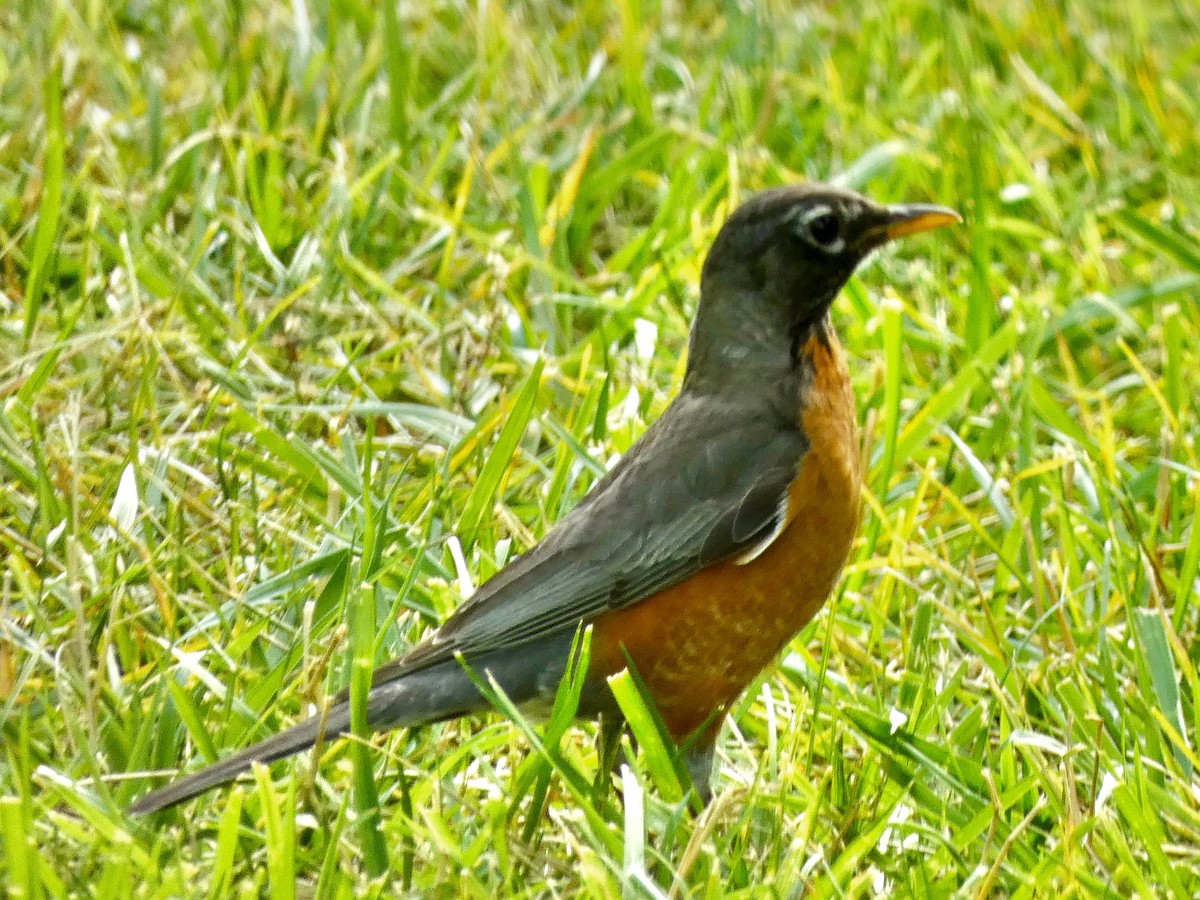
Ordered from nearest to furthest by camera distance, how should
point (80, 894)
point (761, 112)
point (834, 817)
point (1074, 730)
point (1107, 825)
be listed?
point (80, 894) < point (1107, 825) < point (834, 817) < point (1074, 730) < point (761, 112)

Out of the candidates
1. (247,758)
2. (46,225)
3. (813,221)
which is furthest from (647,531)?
(46,225)

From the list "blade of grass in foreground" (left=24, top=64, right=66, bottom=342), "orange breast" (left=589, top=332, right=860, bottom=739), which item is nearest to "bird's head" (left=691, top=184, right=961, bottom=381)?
"orange breast" (left=589, top=332, right=860, bottom=739)

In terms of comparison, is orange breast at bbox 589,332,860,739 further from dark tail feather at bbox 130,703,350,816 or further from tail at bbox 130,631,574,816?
dark tail feather at bbox 130,703,350,816

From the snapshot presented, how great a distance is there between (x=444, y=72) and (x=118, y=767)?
356 centimetres

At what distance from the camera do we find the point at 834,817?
320 centimetres

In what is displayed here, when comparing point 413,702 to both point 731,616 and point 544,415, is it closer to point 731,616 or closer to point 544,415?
point 731,616

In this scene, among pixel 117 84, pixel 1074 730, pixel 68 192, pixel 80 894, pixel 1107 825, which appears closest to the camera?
pixel 80 894

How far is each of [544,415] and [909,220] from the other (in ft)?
3.13

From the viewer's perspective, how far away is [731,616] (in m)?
3.44

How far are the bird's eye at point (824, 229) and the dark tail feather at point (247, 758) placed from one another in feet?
4.73

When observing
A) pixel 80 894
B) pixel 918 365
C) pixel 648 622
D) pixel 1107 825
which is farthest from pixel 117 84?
pixel 1107 825

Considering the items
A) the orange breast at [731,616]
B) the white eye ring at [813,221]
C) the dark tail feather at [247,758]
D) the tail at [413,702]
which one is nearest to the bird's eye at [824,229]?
the white eye ring at [813,221]

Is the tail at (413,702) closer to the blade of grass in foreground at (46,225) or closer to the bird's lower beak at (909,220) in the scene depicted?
the bird's lower beak at (909,220)

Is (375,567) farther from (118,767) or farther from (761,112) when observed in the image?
(761,112)
